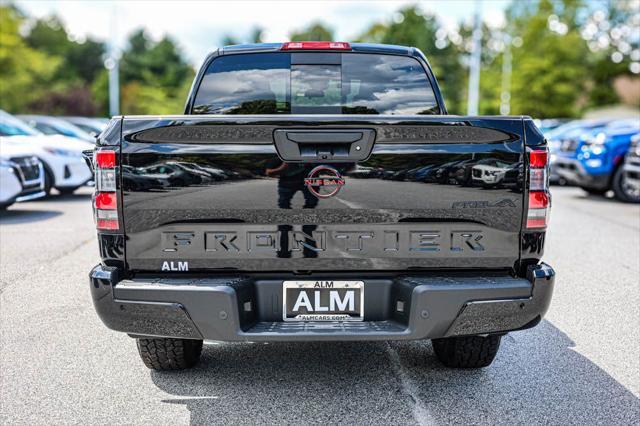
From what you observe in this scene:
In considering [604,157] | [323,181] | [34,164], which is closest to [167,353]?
[323,181]

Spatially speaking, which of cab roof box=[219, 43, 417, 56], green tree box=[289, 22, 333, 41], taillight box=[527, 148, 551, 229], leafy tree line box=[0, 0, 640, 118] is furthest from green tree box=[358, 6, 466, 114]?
taillight box=[527, 148, 551, 229]

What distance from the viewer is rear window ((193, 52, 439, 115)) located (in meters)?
4.95

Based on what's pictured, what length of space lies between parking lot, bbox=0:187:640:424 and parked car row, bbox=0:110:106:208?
17.6 ft

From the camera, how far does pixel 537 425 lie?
11.7 ft

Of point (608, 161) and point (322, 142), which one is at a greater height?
point (322, 142)

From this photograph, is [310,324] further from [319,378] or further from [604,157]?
[604,157]

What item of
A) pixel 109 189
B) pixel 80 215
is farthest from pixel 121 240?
pixel 80 215

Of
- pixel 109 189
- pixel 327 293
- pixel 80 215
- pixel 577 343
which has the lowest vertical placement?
pixel 80 215

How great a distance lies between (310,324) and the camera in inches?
139

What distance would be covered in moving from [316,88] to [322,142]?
5.32 feet

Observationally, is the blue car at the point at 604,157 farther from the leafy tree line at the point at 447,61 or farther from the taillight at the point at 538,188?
the leafy tree line at the point at 447,61

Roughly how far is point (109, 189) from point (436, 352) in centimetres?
224

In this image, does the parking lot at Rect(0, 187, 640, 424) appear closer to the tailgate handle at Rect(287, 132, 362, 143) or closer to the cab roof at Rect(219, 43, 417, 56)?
the tailgate handle at Rect(287, 132, 362, 143)

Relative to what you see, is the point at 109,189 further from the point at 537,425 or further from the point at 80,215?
the point at 80,215
